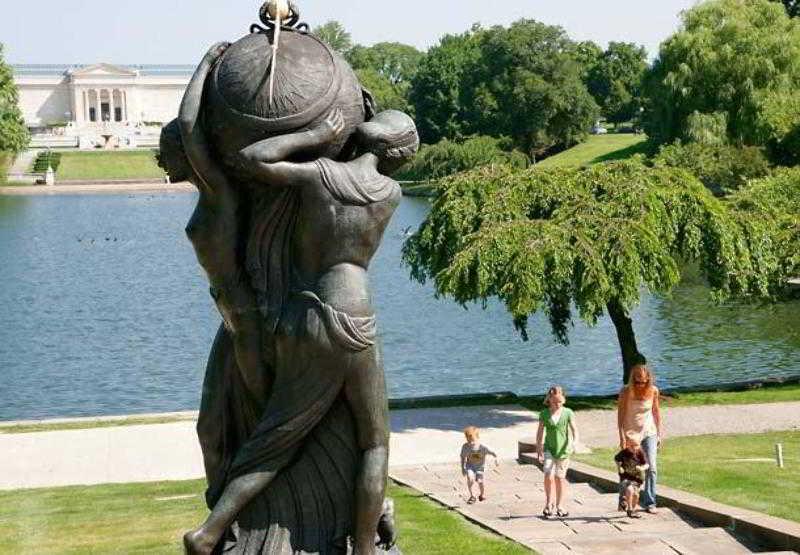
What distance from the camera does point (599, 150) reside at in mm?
85188

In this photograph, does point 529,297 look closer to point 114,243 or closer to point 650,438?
point 650,438

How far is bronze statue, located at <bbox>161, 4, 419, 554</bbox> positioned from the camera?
700 cm

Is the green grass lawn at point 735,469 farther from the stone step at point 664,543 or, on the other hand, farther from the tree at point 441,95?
the tree at point 441,95

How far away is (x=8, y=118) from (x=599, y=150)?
3486 centimetres

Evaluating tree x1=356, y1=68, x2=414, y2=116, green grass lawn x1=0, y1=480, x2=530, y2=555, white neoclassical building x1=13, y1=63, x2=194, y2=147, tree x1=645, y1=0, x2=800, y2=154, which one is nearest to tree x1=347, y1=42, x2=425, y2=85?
tree x1=356, y1=68, x2=414, y2=116

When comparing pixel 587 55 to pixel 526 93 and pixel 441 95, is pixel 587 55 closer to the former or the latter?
pixel 441 95

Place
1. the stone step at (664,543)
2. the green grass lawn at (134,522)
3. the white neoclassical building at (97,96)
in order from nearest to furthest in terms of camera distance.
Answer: the stone step at (664,543) → the green grass lawn at (134,522) → the white neoclassical building at (97,96)

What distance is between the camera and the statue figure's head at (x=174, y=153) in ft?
23.5

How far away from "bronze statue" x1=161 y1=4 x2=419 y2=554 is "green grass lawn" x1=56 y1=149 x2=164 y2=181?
88.6 m

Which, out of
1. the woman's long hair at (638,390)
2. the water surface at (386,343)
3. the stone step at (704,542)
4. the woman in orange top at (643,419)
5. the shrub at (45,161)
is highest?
the shrub at (45,161)

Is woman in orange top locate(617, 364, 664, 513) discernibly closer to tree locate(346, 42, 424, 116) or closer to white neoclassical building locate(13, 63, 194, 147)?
tree locate(346, 42, 424, 116)

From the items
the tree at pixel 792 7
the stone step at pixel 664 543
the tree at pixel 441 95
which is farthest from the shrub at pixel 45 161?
the stone step at pixel 664 543

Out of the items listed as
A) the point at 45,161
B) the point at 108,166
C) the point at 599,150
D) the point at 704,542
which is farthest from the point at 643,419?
the point at 45,161

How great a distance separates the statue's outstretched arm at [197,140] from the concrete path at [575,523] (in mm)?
4556
